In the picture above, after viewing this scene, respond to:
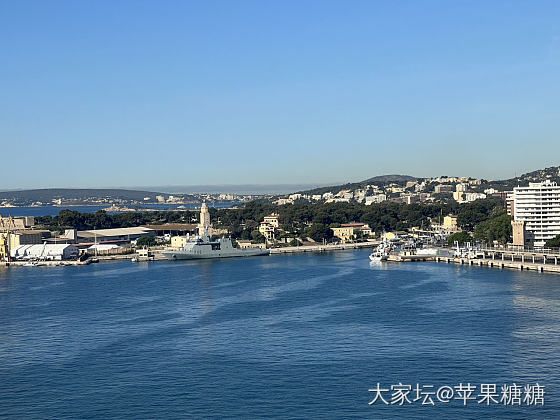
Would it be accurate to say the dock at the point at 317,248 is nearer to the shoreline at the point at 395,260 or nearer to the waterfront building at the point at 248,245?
the shoreline at the point at 395,260

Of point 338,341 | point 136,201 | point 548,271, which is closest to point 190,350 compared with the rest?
point 338,341

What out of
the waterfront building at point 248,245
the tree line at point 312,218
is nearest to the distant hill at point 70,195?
the tree line at point 312,218

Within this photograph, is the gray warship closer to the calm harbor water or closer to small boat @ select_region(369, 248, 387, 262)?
small boat @ select_region(369, 248, 387, 262)

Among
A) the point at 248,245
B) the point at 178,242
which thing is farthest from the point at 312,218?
the point at 178,242

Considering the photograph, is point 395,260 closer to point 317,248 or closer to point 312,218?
point 317,248

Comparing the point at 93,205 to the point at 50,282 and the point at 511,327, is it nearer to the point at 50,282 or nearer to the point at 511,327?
the point at 50,282

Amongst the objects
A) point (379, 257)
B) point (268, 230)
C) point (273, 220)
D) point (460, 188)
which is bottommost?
point (379, 257)

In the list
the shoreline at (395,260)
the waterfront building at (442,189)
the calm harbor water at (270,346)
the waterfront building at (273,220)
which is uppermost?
the waterfront building at (442,189)

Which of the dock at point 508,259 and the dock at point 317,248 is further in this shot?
the dock at point 317,248

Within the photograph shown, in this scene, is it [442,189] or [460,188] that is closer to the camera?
[460,188]
